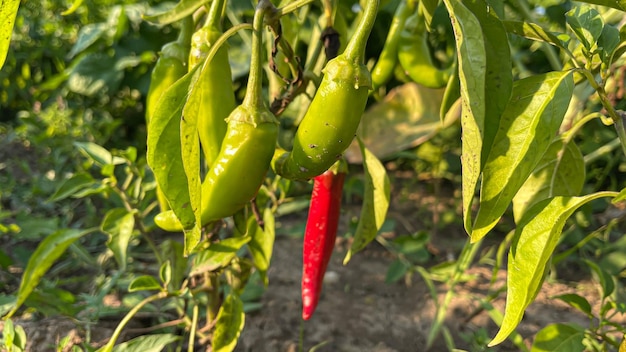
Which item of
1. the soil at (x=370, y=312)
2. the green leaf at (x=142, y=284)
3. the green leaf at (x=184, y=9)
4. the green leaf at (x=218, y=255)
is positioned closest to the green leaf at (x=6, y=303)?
the soil at (x=370, y=312)

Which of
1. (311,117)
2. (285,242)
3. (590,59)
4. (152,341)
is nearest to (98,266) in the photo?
(152,341)

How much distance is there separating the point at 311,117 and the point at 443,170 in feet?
4.65

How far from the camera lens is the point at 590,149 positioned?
4.90 ft

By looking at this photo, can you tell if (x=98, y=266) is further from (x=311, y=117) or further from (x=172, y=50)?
(x=311, y=117)

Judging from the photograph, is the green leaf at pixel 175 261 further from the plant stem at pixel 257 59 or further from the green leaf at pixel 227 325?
the plant stem at pixel 257 59

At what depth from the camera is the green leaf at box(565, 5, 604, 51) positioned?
0.58m

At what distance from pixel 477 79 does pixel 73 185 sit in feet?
2.51

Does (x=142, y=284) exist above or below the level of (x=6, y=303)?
above

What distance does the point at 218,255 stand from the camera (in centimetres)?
84

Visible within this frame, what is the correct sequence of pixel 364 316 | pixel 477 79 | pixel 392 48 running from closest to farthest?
pixel 477 79
pixel 392 48
pixel 364 316

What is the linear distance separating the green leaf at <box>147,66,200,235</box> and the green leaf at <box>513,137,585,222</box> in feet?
1.71

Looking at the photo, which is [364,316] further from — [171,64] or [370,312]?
[171,64]

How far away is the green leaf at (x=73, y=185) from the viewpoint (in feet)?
2.99

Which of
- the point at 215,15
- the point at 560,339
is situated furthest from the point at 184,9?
the point at 560,339
